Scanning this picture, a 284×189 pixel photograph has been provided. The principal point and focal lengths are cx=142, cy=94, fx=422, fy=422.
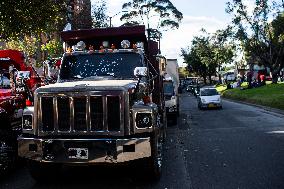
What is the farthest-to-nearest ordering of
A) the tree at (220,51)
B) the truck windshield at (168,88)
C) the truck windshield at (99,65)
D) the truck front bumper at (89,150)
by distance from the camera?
the tree at (220,51), the truck windshield at (168,88), the truck windshield at (99,65), the truck front bumper at (89,150)

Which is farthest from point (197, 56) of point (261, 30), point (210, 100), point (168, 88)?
point (168, 88)

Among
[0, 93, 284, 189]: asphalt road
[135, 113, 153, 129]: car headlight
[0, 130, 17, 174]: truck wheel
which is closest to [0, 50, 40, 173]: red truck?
[0, 130, 17, 174]: truck wheel

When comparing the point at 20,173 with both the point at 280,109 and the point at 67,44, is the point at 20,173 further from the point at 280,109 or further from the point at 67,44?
the point at 280,109

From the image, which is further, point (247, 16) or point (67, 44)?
point (247, 16)

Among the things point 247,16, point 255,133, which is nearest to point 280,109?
point 255,133

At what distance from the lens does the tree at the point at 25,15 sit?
1387cm

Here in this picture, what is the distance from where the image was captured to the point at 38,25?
1584 centimetres

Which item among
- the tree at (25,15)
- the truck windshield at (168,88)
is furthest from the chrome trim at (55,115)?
the truck windshield at (168,88)

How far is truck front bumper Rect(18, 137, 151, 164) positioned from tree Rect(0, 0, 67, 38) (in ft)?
25.4

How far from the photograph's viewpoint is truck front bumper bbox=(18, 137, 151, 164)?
674 centimetres

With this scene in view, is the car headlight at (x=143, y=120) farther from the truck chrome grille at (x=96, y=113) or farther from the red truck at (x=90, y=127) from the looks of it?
the truck chrome grille at (x=96, y=113)

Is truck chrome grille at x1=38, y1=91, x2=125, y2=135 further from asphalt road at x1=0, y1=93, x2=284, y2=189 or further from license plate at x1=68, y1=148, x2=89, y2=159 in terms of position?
asphalt road at x1=0, y1=93, x2=284, y2=189

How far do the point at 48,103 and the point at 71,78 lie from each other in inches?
70.1

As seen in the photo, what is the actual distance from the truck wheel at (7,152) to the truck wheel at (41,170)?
66cm
